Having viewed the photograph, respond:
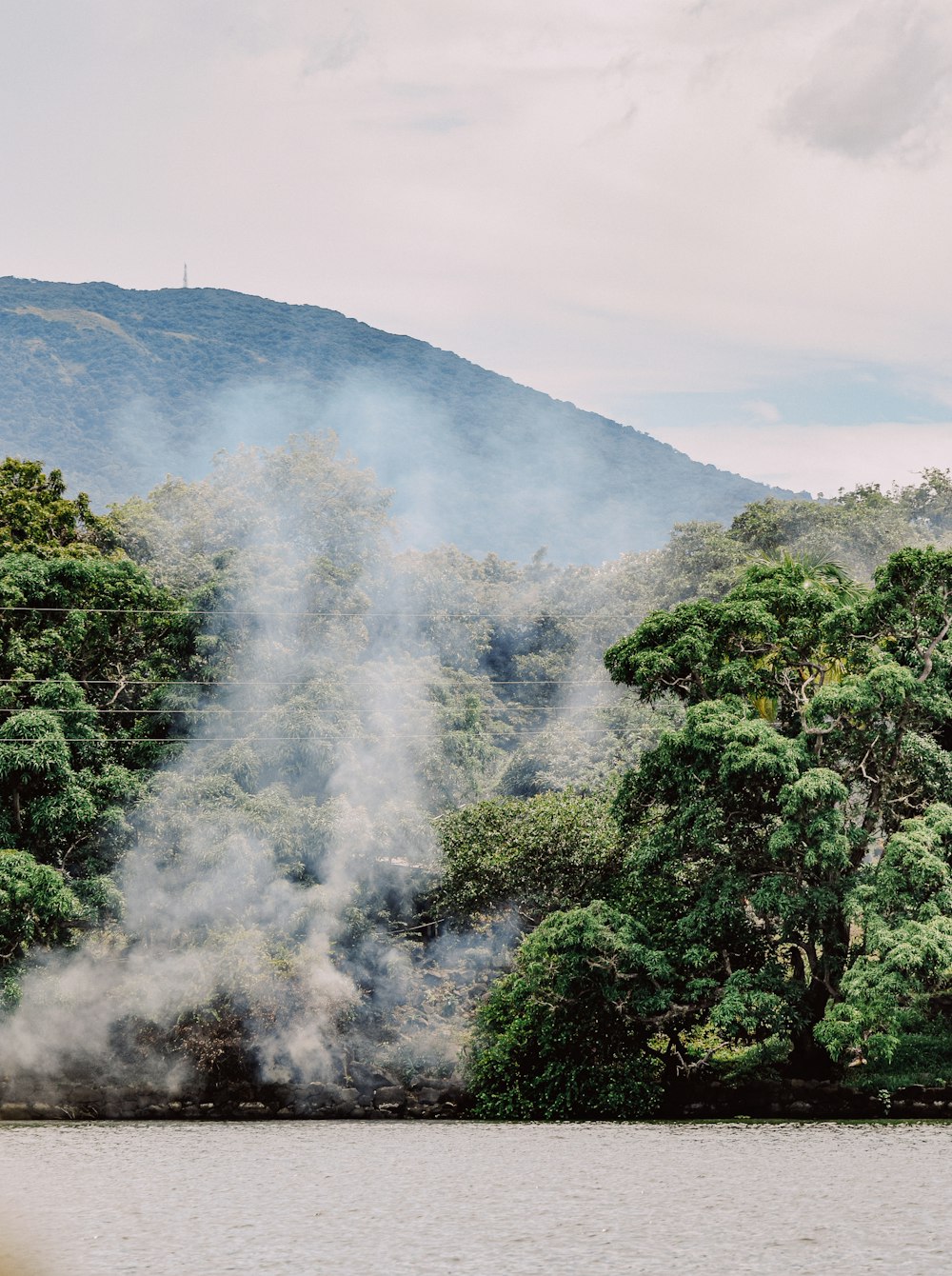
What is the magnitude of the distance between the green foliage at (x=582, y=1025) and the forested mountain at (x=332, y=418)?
344ft

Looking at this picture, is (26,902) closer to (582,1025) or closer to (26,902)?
(26,902)

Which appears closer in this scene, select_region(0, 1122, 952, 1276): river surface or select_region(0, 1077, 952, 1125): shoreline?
select_region(0, 1122, 952, 1276): river surface

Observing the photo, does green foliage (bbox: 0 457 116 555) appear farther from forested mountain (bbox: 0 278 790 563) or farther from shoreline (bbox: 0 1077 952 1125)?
forested mountain (bbox: 0 278 790 563)

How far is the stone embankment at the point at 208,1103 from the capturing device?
2252cm

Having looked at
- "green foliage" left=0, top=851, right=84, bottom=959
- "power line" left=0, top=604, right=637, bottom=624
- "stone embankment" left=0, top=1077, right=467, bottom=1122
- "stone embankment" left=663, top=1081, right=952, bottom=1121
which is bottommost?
"stone embankment" left=0, top=1077, right=467, bottom=1122

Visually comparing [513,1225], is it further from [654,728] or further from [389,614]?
[389,614]

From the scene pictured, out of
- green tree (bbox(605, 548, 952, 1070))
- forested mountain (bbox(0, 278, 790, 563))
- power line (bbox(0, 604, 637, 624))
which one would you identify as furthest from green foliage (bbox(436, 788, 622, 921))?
forested mountain (bbox(0, 278, 790, 563))

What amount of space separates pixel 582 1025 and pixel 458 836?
4584 mm

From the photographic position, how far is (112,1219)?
1224 centimetres

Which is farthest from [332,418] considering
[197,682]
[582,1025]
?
[582,1025]

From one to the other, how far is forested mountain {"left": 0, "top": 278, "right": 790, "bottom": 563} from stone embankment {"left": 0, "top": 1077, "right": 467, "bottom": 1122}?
100592mm

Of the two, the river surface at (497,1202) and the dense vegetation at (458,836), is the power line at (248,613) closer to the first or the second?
the dense vegetation at (458,836)

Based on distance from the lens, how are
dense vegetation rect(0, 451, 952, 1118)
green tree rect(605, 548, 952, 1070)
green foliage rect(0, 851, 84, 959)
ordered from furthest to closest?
green foliage rect(0, 851, 84, 959) → dense vegetation rect(0, 451, 952, 1118) → green tree rect(605, 548, 952, 1070)

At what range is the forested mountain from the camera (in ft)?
457
